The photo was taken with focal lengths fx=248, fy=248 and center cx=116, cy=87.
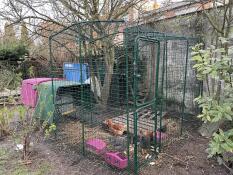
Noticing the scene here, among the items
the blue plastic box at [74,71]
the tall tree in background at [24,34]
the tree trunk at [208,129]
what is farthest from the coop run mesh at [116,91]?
the tall tree in background at [24,34]

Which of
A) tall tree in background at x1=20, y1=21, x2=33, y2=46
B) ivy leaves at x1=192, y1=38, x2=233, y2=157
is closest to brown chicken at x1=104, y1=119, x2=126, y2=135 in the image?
ivy leaves at x1=192, y1=38, x2=233, y2=157

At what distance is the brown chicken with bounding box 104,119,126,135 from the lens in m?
4.51

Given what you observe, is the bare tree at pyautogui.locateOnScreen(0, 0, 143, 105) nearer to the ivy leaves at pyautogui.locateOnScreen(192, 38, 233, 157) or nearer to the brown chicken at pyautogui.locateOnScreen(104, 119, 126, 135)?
the brown chicken at pyautogui.locateOnScreen(104, 119, 126, 135)

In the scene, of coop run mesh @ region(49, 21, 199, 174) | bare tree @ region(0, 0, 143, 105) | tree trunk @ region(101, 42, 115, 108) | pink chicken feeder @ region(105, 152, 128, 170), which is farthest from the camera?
bare tree @ region(0, 0, 143, 105)

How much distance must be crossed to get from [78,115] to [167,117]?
2071mm

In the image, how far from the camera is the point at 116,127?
4.60 metres

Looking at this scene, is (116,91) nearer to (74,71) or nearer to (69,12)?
(74,71)

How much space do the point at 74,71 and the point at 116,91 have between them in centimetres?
83

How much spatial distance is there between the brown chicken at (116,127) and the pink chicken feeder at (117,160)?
0.93 meters

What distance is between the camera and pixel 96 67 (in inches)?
181

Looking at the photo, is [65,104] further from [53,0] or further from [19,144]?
[53,0]

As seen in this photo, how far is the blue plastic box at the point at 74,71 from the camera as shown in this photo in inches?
166

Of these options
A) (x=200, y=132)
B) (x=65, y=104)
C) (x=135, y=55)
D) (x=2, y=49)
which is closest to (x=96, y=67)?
(x=65, y=104)

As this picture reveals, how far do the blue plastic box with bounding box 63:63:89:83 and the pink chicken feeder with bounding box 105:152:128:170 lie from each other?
4.72ft
